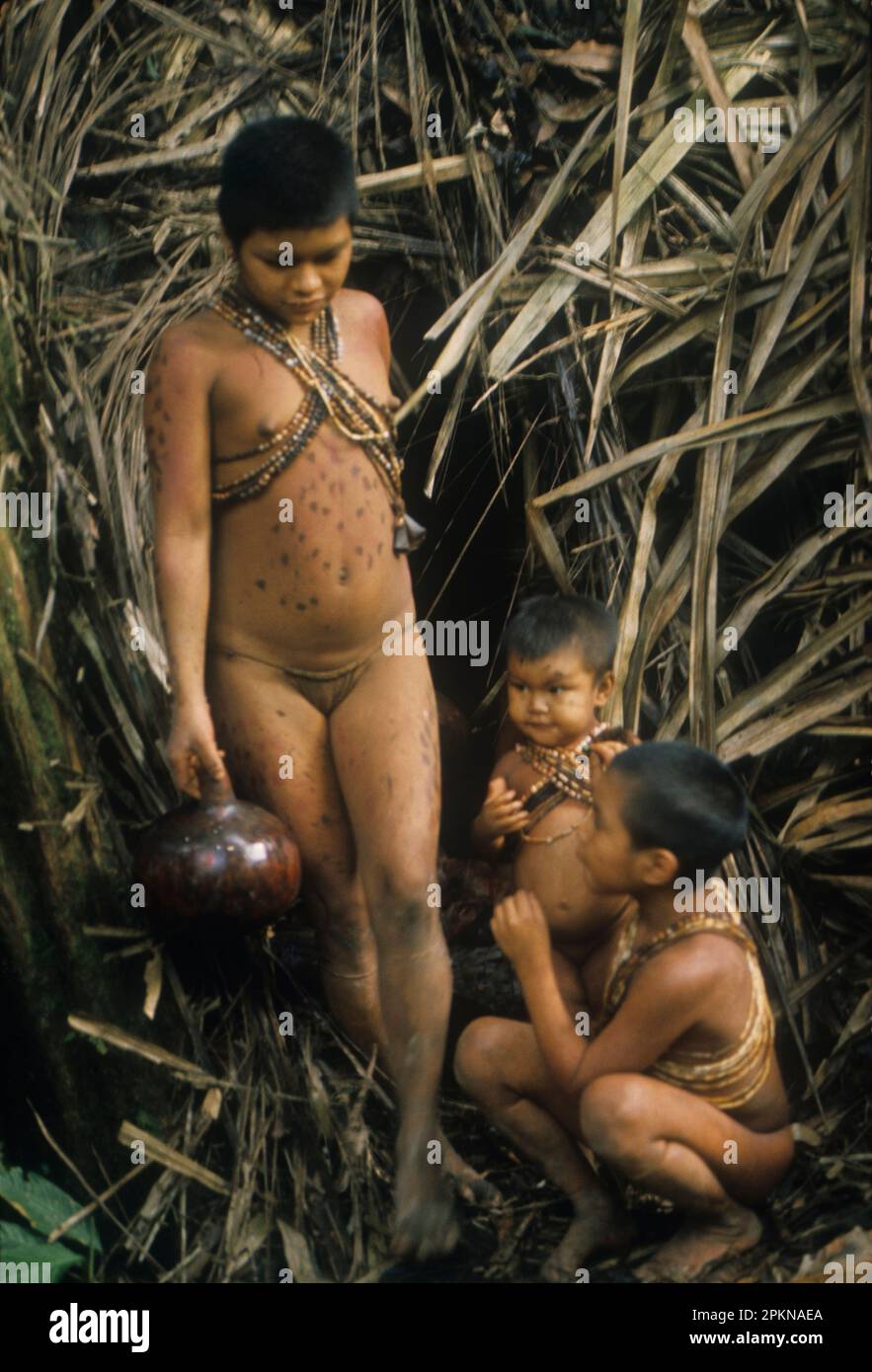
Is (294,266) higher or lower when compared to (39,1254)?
higher

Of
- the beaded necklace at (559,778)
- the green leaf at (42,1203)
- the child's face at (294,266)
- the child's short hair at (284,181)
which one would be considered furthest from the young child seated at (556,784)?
the green leaf at (42,1203)

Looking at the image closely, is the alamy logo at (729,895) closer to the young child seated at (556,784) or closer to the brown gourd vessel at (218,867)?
the young child seated at (556,784)

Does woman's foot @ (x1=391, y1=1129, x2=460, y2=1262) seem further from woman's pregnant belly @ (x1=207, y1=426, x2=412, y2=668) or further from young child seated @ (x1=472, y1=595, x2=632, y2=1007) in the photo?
woman's pregnant belly @ (x1=207, y1=426, x2=412, y2=668)

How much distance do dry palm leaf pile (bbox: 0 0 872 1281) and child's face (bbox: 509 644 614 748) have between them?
129 mm

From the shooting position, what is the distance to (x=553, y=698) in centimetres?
280

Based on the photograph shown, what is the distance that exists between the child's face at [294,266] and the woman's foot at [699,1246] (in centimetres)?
159

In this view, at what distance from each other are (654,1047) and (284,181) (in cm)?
146

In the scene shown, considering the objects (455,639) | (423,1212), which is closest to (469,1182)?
(423,1212)

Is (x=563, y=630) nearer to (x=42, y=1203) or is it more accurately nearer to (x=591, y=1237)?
(x=591, y=1237)

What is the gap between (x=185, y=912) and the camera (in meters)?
2.67

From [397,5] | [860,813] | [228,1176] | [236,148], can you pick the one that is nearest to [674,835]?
[860,813]

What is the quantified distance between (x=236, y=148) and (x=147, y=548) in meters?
0.67

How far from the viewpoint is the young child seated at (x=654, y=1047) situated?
8.86ft

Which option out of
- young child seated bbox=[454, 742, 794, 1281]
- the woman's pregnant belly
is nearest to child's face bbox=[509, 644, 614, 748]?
young child seated bbox=[454, 742, 794, 1281]
